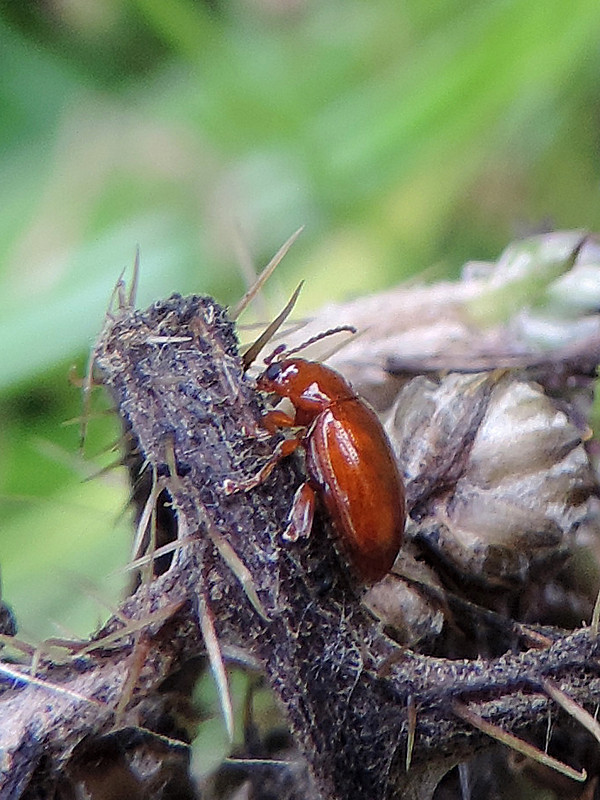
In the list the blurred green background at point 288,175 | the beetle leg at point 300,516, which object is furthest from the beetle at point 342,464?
the blurred green background at point 288,175

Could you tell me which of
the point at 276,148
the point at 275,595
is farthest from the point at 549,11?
Answer: the point at 275,595

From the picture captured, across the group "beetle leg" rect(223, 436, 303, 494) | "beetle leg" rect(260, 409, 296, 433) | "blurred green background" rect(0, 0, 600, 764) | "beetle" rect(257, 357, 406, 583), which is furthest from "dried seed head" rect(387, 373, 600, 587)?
"blurred green background" rect(0, 0, 600, 764)

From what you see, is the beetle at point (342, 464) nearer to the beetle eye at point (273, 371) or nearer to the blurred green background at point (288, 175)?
the beetle eye at point (273, 371)

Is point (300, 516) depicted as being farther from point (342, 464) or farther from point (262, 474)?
point (342, 464)

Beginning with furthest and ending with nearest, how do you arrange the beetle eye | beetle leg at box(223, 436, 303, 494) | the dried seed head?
the beetle eye < the dried seed head < beetle leg at box(223, 436, 303, 494)

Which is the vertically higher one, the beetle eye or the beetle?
the beetle eye

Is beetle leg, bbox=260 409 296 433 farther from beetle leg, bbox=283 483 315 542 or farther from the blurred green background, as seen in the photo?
the blurred green background

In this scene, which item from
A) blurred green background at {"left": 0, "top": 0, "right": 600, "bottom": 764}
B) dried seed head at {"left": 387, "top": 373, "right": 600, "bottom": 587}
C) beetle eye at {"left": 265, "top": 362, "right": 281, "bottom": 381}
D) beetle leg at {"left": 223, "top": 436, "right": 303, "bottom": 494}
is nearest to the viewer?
beetle leg at {"left": 223, "top": 436, "right": 303, "bottom": 494}

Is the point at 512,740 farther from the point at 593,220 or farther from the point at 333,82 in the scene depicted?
the point at 333,82
